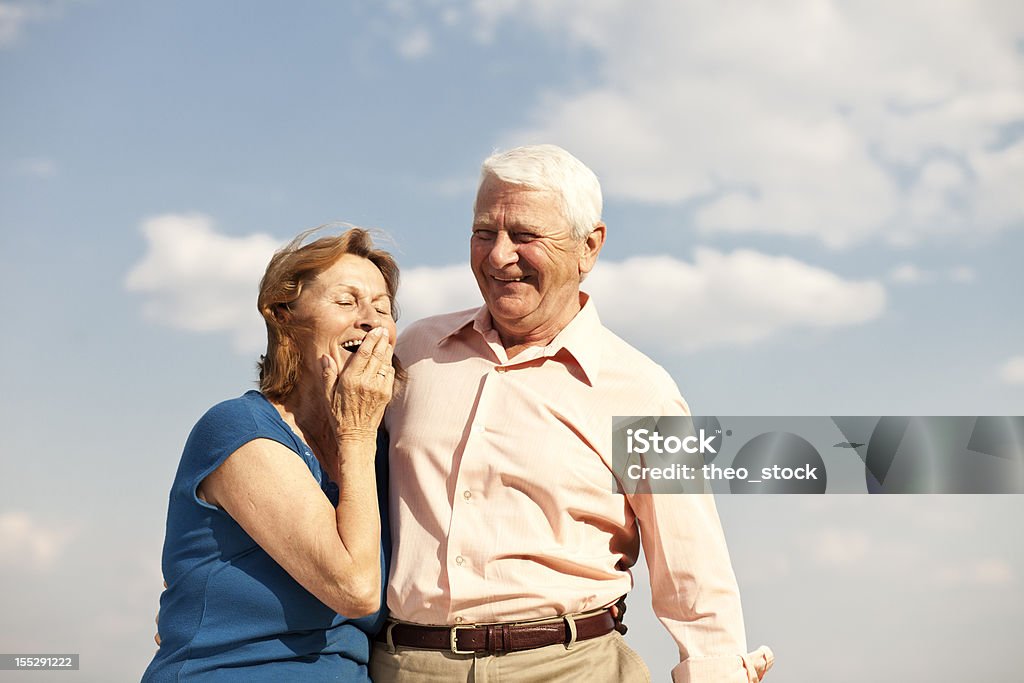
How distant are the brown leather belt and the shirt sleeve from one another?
376 millimetres

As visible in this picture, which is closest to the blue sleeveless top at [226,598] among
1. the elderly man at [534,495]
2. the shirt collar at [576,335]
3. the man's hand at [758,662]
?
the elderly man at [534,495]

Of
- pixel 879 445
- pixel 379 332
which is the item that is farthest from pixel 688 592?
pixel 879 445

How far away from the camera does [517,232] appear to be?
143 inches

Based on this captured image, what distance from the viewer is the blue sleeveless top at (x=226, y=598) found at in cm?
308

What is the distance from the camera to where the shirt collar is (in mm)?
3680

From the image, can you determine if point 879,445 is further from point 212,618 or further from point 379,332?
point 212,618

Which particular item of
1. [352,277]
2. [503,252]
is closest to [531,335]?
[503,252]

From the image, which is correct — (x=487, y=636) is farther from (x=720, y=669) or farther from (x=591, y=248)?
(x=591, y=248)

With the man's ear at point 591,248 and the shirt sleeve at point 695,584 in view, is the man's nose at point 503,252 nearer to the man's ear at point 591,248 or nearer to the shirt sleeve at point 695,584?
A: the man's ear at point 591,248

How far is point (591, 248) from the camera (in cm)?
384

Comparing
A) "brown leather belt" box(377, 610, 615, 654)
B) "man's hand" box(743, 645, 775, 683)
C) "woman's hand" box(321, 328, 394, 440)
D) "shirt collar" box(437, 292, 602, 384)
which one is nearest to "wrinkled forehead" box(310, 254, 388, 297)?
"woman's hand" box(321, 328, 394, 440)

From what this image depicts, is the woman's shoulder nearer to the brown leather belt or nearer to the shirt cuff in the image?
the brown leather belt

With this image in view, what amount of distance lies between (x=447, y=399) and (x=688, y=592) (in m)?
1.11

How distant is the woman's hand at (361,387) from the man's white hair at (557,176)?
30.0 inches
